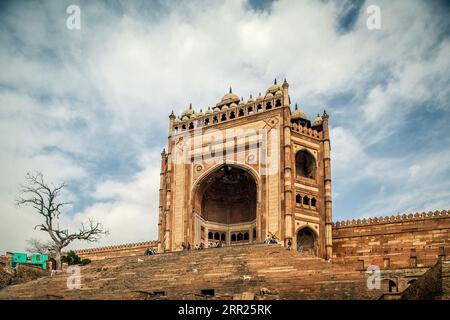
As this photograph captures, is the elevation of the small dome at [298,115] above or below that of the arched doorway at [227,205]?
above

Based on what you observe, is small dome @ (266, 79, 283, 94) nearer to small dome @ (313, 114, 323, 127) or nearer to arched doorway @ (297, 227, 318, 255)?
small dome @ (313, 114, 323, 127)

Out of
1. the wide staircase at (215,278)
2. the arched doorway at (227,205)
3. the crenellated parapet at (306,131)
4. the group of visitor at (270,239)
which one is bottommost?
the wide staircase at (215,278)

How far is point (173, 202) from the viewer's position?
124 feet

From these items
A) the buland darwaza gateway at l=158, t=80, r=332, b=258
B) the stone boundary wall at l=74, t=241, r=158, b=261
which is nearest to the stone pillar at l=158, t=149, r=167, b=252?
the buland darwaza gateway at l=158, t=80, r=332, b=258

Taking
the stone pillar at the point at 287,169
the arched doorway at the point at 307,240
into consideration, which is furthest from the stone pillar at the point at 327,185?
the stone pillar at the point at 287,169

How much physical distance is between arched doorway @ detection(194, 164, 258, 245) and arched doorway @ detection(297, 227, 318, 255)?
15.6 feet

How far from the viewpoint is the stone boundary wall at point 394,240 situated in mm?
30484

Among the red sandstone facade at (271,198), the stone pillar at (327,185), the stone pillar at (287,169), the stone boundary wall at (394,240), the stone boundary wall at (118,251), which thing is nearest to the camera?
the stone boundary wall at (394,240)

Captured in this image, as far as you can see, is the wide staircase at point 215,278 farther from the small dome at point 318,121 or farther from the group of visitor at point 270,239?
the small dome at point 318,121

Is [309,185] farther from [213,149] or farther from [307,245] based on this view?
[213,149]

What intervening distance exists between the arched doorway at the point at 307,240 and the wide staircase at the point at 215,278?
7.89m

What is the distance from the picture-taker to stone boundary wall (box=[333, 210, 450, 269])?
30484 millimetres

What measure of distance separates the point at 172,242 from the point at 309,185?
11655mm
